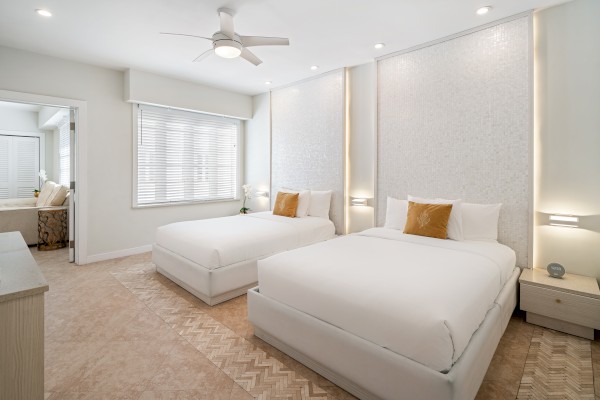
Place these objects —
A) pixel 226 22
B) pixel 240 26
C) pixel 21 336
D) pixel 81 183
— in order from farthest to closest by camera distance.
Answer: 1. pixel 81 183
2. pixel 240 26
3. pixel 226 22
4. pixel 21 336

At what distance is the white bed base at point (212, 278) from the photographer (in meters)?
2.89

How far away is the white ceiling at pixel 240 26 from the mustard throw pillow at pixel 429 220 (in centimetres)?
191

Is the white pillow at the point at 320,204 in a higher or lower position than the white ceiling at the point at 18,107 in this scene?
lower

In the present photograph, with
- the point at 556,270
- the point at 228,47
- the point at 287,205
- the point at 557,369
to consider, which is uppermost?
the point at 228,47

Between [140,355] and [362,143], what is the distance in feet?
11.7

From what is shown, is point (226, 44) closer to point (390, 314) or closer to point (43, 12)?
point (43, 12)

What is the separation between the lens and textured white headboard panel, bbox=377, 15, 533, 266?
2910 millimetres

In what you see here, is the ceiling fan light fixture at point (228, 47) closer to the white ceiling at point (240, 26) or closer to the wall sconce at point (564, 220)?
the white ceiling at point (240, 26)

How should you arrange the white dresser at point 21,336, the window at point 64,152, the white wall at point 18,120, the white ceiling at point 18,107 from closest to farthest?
the white dresser at point 21,336
the window at point 64,152
the white ceiling at point 18,107
the white wall at point 18,120

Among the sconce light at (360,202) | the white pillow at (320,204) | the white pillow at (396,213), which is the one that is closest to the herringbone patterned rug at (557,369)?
the white pillow at (396,213)

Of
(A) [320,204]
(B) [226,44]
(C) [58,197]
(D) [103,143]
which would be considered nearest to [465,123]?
(A) [320,204]

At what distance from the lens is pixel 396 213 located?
Answer: 3547 mm

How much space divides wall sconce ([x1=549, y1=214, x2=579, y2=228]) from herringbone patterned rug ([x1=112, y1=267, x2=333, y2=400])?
99.9 inches

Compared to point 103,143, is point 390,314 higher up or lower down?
lower down
